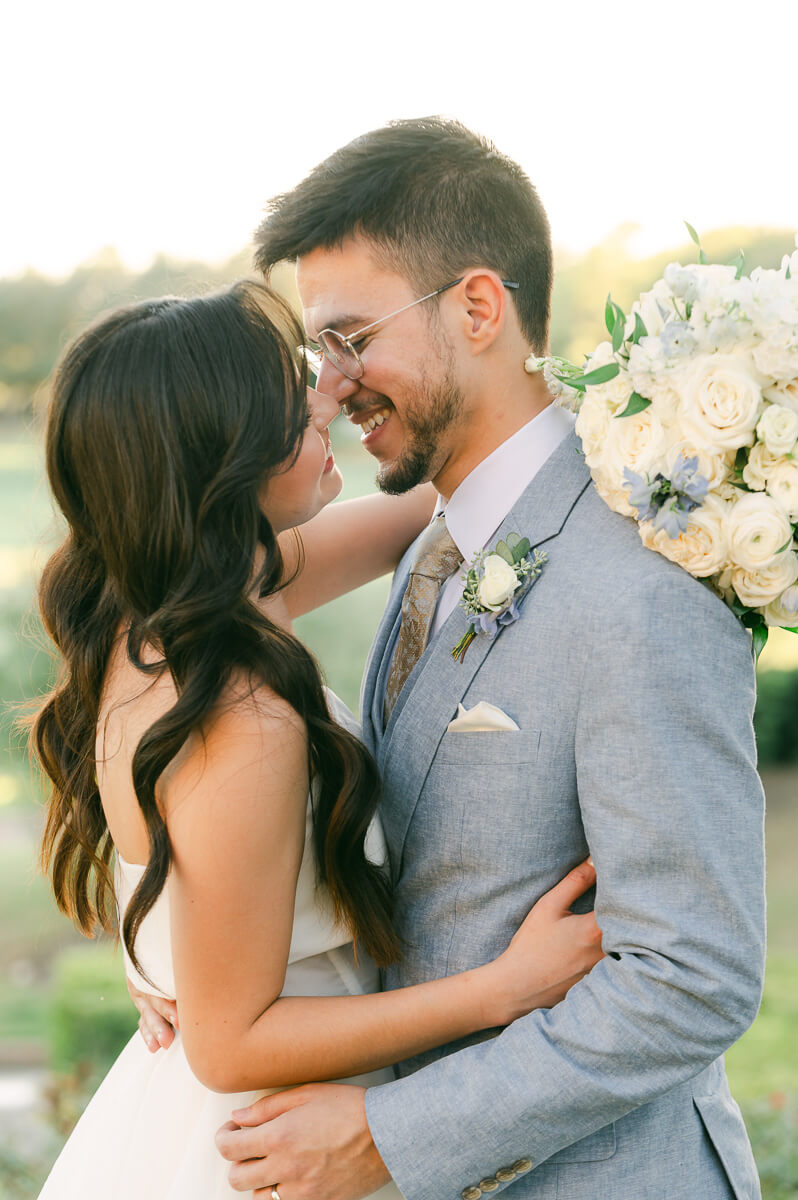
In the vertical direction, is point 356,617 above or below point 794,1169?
above

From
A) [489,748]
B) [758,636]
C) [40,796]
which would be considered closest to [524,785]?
[489,748]

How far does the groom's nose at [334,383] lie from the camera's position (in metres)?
2.39

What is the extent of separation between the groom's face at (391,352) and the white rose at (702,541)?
75 centimetres

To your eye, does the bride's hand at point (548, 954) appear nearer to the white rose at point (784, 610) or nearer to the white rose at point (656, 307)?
the white rose at point (784, 610)

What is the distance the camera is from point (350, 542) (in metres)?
2.84

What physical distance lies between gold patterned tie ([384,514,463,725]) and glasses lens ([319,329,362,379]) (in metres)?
0.43

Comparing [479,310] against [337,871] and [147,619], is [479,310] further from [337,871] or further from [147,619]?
[337,871]

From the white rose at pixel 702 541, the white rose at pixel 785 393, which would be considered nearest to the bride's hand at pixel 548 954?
the white rose at pixel 702 541

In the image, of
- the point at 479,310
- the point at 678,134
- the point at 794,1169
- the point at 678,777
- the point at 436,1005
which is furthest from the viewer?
the point at 678,134

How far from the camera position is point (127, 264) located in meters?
7.23

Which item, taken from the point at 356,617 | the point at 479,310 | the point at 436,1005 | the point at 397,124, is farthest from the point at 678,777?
the point at 356,617

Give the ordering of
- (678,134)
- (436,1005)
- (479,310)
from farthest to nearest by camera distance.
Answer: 1. (678,134)
2. (479,310)
3. (436,1005)

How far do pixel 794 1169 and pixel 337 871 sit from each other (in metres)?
3.14

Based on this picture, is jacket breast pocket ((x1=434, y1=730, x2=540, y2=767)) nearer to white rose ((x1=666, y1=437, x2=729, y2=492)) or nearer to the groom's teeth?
white rose ((x1=666, y1=437, x2=729, y2=492))
